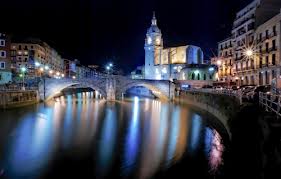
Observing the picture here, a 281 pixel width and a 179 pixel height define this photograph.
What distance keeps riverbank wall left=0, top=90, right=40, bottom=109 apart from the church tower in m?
63.0

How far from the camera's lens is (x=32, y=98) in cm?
6812

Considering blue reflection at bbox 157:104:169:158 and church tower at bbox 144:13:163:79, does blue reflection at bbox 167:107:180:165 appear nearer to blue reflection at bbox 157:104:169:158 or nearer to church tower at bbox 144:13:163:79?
blue reflection at bbox 157:104:169:158

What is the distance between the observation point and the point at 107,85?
3123 inches

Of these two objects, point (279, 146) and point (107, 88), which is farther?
point (107, 88)

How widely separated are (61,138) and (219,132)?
1475 centimetres

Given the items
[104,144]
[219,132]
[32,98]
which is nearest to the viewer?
[104,144]

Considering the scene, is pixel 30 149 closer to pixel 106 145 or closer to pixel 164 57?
pixel 106 145

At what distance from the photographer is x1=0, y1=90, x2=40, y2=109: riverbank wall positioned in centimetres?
5353

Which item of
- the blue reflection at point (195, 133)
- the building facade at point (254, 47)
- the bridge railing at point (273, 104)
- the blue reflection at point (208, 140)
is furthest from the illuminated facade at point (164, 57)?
the bridge railing at point (273, 104)

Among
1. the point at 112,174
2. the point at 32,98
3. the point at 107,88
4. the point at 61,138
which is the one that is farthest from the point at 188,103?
the point at 112,174

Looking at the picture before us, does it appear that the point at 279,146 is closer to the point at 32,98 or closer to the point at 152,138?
the point at 152,138

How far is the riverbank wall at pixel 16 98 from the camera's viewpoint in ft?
176

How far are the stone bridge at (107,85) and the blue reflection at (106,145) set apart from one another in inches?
1462

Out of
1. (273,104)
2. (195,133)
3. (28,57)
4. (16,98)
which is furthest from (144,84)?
(273,104)
